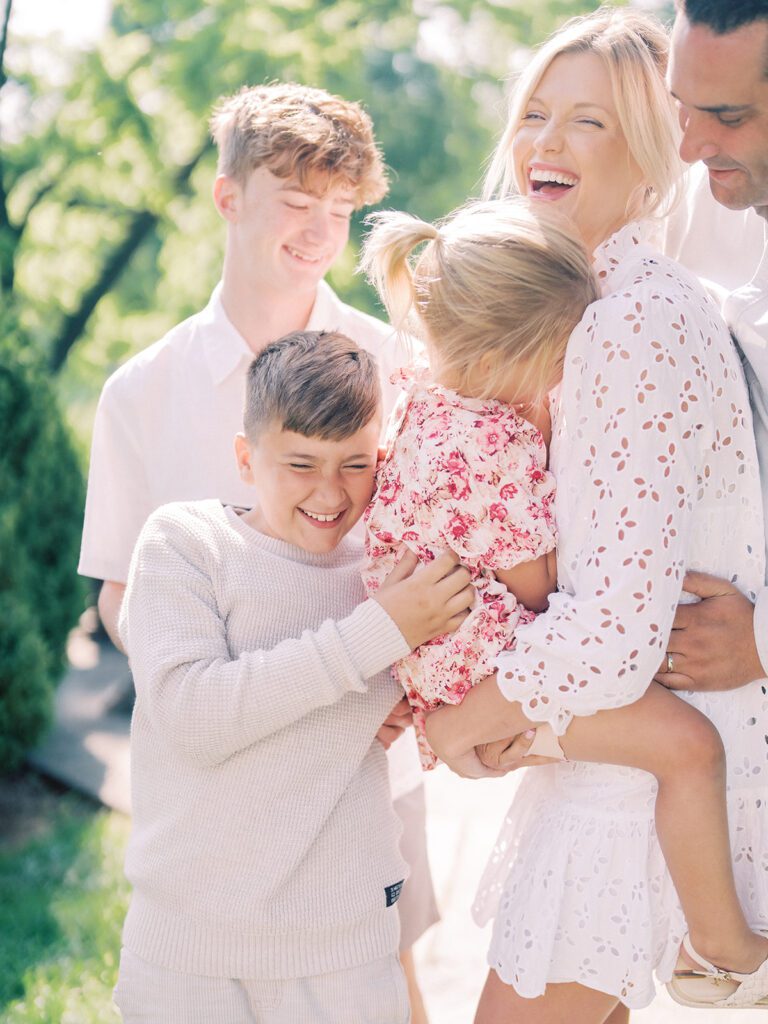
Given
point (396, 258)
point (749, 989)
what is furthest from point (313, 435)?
point (749, 989)

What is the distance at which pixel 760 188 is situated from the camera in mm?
2023

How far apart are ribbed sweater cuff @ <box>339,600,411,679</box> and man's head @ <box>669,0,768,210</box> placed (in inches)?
38.3

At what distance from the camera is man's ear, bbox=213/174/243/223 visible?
9.44 ft

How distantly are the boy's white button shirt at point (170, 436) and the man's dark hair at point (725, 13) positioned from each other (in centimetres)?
107

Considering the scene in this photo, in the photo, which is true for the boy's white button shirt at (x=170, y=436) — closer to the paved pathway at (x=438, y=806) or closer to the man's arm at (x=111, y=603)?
the man's arm at (x=111, y=603)

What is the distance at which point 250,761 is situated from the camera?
2.09 m

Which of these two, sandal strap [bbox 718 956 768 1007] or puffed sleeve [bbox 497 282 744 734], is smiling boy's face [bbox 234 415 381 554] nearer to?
puffed sleeve [bbox 497 282 744 734]

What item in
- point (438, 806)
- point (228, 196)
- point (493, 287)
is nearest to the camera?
point (493, 287)

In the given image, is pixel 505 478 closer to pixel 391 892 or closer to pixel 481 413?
pixel 481 413

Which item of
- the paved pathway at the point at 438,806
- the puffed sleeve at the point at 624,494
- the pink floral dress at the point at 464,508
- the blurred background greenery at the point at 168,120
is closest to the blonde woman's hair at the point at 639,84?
the puffed sleeve at the point at 624,494

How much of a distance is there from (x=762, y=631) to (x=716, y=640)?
0.08m

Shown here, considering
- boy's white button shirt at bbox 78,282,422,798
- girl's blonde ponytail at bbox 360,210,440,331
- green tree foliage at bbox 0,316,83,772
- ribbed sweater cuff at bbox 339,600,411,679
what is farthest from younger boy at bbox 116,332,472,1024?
green tree foliage at bbox 0,316,83,772

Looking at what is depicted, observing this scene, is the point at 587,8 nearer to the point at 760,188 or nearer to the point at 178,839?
the point at 760,188

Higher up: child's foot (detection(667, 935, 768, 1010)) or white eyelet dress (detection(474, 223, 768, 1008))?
white eyelet dress (detection(474, 223, 768, 1008))
